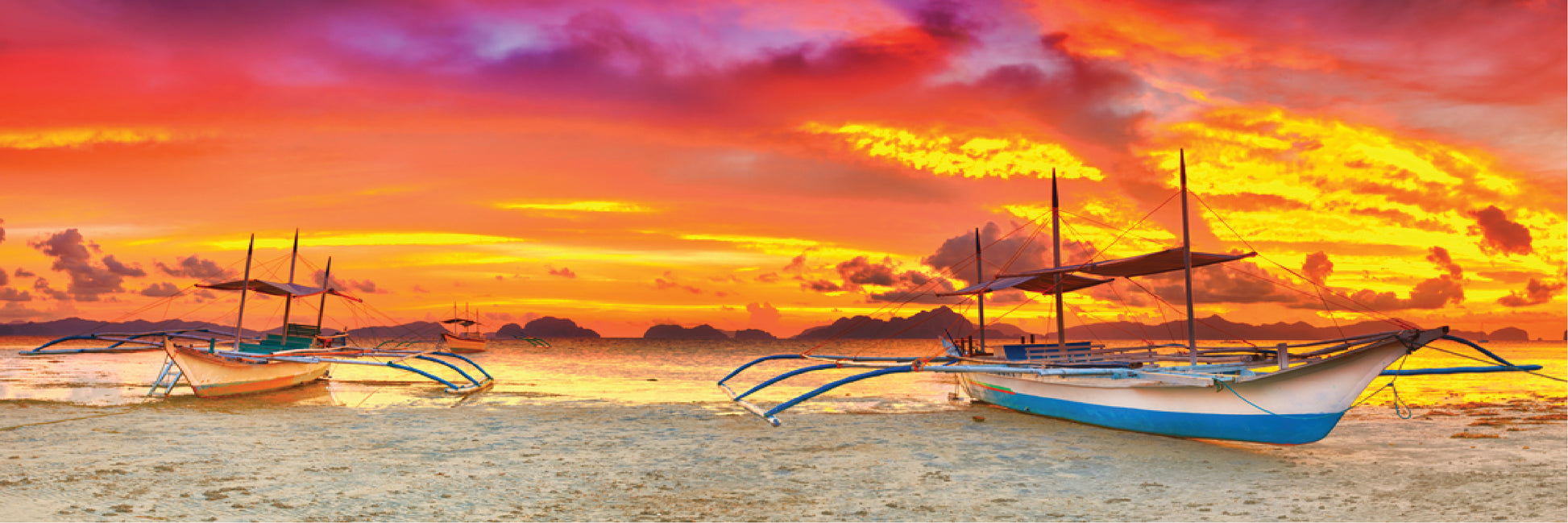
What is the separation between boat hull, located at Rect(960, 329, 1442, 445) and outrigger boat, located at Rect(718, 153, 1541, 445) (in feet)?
0.05

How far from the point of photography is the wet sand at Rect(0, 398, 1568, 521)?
28.5 feet

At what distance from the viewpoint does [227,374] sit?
73.0 feet

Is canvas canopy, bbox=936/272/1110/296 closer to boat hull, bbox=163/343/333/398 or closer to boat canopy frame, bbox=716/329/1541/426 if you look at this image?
boat canopy frame, bbox=716/329/1541/426

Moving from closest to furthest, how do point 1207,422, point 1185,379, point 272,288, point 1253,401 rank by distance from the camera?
point 1253,401, point 1207,422, point 1185,379, point 272,288

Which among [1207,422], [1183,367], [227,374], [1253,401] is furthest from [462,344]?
[1253,401]

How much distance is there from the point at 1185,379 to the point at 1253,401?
1.56m

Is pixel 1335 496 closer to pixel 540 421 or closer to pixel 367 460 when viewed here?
pixel 367 460

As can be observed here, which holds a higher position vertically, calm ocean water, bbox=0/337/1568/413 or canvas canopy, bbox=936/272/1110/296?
canvas canopy, bbox=936/272/1110/296

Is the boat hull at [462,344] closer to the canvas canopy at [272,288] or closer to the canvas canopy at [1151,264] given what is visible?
the canvas canopy at [272,288]

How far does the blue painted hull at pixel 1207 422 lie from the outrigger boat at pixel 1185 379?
2 cm

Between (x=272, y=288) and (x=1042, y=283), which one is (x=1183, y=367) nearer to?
(x=1042, y=283)

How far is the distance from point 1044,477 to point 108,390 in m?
27.9

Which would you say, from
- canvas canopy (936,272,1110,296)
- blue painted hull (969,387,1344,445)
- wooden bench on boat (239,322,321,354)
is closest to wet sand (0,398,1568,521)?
blue painted hull (969,387,1344,445)

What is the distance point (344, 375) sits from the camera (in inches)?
1377
